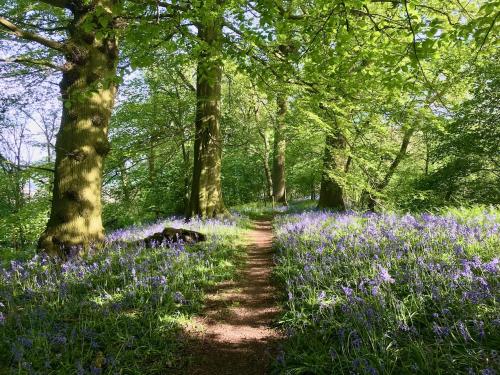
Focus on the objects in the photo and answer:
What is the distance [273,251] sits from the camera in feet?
29.8

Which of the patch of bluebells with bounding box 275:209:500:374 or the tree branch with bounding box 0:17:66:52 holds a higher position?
the tree branch with bounding box 0:17:66:52

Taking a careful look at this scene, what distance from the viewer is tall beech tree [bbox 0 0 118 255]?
22.2 feet

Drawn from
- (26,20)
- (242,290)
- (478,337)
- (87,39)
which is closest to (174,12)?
(87,39)

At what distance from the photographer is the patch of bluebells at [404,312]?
2.88 m

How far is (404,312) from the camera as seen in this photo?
3.48 metres

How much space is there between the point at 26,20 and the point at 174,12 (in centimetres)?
797

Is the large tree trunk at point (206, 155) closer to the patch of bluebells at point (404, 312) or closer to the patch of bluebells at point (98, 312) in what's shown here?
the patch of bluebells at point (98, 312)

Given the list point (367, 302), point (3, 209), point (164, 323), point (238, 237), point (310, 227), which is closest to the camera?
point (367, 302)

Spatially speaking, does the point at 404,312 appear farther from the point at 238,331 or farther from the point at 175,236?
the point at 175,236

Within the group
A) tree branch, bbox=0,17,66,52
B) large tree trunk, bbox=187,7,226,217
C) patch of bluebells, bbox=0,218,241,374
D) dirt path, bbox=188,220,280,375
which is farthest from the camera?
large tree trunk, bbox=187,7,226,217

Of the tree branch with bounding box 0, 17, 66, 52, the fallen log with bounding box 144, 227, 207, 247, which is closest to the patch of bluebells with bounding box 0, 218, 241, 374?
the fallen log with bounding box 144, 227, 207, 247

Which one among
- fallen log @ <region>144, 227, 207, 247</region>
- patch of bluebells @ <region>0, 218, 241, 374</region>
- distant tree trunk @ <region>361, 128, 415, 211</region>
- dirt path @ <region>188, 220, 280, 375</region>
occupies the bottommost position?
dirt path @ <region>188, 220, 280, 375</region>

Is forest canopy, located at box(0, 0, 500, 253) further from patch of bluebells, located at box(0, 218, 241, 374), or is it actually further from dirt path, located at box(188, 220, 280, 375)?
dirt path, located at box(188, 220, 280, 375)

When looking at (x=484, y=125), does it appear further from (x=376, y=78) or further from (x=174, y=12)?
(x=174, y=12)
